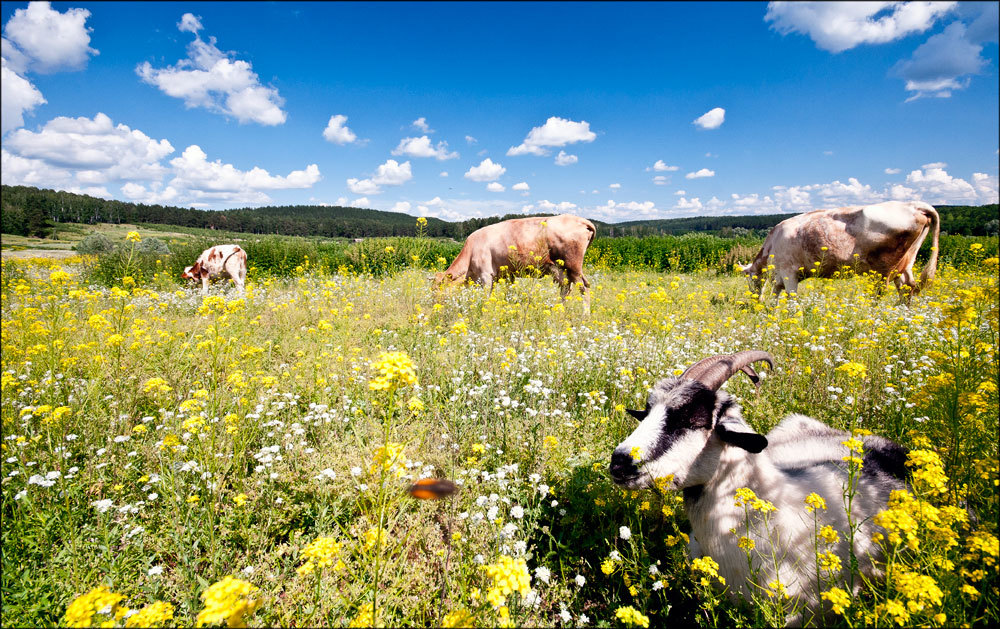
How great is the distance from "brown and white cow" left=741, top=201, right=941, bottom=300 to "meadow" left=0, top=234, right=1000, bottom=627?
378 cm

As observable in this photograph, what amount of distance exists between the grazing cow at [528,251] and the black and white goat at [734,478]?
785 cm

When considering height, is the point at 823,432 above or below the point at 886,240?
below

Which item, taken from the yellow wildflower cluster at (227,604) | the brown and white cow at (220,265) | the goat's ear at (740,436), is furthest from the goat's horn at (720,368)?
the brown and white cow at (220,265)

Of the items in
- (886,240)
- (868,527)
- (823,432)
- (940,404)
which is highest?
(886,240)

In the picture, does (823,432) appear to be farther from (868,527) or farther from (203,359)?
(203,359)

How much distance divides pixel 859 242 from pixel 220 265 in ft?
68.3

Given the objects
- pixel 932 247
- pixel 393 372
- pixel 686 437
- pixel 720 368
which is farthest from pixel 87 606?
Answer: pixel 932 247

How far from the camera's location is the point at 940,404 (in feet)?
9.91

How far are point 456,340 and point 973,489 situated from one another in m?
5.47

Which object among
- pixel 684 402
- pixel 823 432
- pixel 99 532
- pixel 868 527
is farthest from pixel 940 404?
pixel 99 532

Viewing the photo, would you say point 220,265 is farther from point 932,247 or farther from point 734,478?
point 932,247

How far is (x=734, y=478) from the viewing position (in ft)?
8.57

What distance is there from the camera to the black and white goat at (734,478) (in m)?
2.32

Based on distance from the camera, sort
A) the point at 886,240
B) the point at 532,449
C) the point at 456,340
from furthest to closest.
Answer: the point at 886,240 < the point at 456,340 < the point at 532,449
